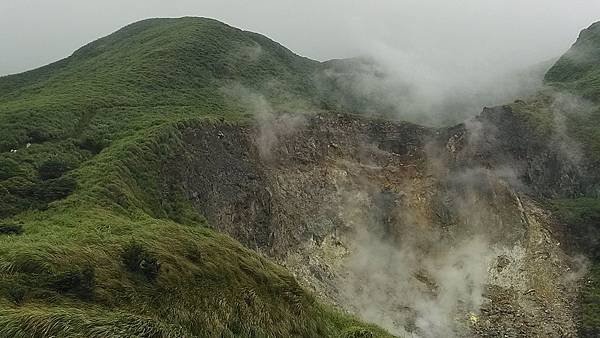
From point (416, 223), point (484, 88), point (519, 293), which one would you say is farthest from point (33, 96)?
point (484, 88)

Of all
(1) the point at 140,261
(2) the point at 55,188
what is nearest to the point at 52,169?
(2) the point at 55,188

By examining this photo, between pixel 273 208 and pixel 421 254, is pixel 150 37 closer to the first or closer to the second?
pixel 273 208

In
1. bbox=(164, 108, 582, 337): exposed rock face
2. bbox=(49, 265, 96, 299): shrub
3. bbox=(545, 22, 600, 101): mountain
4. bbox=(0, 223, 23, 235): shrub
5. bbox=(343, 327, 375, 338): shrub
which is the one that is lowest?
bbox=(164, 108, 582, 337): exposed rock face

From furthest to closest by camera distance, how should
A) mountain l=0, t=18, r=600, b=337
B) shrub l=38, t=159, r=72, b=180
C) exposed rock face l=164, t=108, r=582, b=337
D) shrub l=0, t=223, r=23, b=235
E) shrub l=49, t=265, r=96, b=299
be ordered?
exposed rock face l=164, t=108, r=582, b=337 → shrub l=38, t=159, r=72, b=180 → shrub l=0, t=223, r=23, b=235 → mountain l=0, t=18, r=600, b=337 → shrub l=49, t=265, r=96, b=299

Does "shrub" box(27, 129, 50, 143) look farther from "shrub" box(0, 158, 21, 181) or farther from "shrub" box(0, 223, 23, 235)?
"shrub" box(0, 223, 23, 235)

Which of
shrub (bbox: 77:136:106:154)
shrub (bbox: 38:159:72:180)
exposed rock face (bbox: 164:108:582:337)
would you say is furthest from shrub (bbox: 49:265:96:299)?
shrub (bbox: 77:136:106:154)

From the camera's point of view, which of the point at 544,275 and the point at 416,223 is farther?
the point at 416,223

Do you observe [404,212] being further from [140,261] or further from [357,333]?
[140,261]
